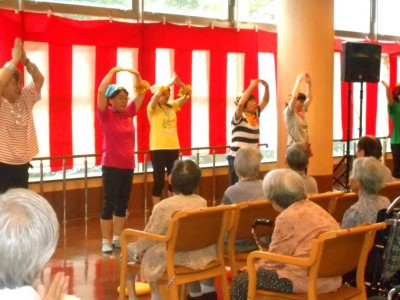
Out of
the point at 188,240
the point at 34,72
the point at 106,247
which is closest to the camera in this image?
the point at 188,240

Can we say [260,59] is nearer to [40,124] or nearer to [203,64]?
[203,64]

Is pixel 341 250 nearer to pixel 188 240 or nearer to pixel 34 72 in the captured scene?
pixel 188 240

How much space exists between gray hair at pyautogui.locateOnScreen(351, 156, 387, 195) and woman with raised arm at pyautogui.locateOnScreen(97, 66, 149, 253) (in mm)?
2447

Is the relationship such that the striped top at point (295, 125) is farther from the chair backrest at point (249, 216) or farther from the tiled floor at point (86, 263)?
the chair backrest at point (249, 216)

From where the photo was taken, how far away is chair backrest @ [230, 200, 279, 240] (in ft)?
14.0

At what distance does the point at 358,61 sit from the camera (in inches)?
363

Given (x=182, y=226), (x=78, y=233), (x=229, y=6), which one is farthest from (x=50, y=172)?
(x=182, y=226)

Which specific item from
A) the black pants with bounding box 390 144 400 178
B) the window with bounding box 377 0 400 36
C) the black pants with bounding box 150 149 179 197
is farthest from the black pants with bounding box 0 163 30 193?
the window with bounding box 377 0 400 36

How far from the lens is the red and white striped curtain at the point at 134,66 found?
7734 millimetres

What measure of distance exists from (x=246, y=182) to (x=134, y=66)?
4065mm

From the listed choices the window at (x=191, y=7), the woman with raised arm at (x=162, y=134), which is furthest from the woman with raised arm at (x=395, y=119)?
the woman with raised arm at (x=162, y=134)

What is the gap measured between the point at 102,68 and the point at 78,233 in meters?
2.08

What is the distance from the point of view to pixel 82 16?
8148mm

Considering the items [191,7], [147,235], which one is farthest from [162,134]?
[147,235]
